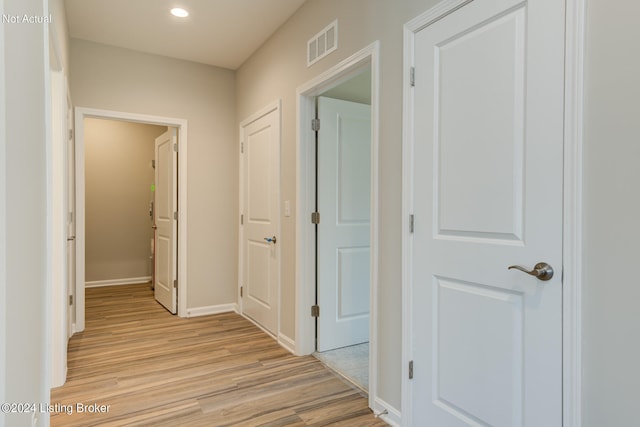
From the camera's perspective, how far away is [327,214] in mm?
2998

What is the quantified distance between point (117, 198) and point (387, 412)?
5146 millimetres

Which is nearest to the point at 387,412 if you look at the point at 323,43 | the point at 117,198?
the point at 323,43

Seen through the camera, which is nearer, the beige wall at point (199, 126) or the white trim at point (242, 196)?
the white trim at point (242, 196)

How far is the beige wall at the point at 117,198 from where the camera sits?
216 inches

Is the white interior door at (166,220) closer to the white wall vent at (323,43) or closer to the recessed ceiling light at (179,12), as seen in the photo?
the recessed ceiling light at (179,12)

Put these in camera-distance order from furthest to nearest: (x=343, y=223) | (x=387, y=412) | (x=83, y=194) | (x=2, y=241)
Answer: (x=83, y=194) < (x=343, y=223) < (x=387, y=412) < (x=2, y=241)

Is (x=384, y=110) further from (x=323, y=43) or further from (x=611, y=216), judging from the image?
(x=611, y=216)

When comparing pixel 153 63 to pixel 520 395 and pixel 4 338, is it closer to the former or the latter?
pixel 4 338

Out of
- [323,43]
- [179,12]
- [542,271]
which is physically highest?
[179,12]

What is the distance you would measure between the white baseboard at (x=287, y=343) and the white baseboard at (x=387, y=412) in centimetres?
100

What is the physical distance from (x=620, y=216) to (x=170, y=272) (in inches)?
156

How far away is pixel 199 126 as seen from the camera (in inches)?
159

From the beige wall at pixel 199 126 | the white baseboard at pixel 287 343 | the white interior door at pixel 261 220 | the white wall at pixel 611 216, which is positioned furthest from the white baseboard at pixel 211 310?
the white wall at pixel 611 216

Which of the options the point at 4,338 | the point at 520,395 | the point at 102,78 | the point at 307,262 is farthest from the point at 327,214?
the point at 102,78
